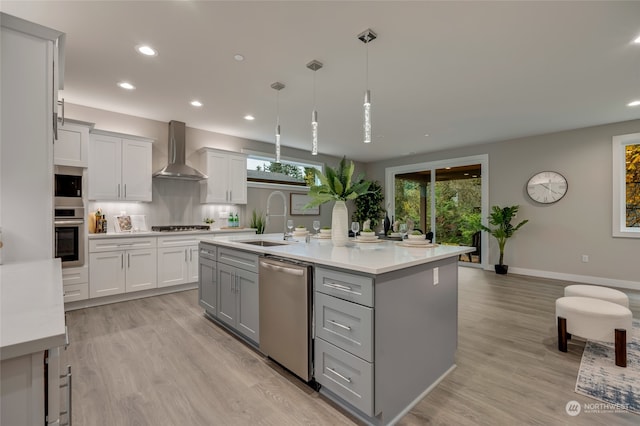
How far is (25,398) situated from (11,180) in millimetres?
1539

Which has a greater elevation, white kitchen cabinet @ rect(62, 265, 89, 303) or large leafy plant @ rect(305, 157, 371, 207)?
large leafy plant @ rect(305, 157, 371, 207)

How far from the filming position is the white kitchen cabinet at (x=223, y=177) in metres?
5.07

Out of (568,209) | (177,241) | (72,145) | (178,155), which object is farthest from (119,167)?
(568,209)

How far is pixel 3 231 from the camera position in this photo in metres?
1.54

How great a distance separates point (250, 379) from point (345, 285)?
112 cm

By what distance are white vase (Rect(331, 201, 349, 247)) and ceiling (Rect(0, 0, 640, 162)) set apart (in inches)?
59.0

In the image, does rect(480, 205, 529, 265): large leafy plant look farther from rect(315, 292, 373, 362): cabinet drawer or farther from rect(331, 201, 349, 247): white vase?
rect(315, 292, 373, 362): cabinet drawer

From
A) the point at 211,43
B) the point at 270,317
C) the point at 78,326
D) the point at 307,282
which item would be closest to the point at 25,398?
the point at 307,282

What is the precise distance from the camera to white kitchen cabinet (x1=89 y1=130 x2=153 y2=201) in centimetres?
395

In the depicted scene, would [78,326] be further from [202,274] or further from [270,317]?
[270,317]

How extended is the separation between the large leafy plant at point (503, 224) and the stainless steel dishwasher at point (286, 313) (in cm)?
521

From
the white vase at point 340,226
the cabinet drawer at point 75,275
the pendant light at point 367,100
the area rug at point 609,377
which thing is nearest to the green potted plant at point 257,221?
the cabinet drawer at point 75,275

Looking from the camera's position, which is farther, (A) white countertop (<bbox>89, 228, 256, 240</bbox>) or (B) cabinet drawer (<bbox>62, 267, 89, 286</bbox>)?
(A) white countertop (<bbox>89, 228, 256, 240</bbox>)

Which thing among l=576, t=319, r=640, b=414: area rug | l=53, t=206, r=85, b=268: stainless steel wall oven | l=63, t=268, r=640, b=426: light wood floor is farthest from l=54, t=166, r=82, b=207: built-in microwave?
l=576, t=319, r=640, b=414: area rug
